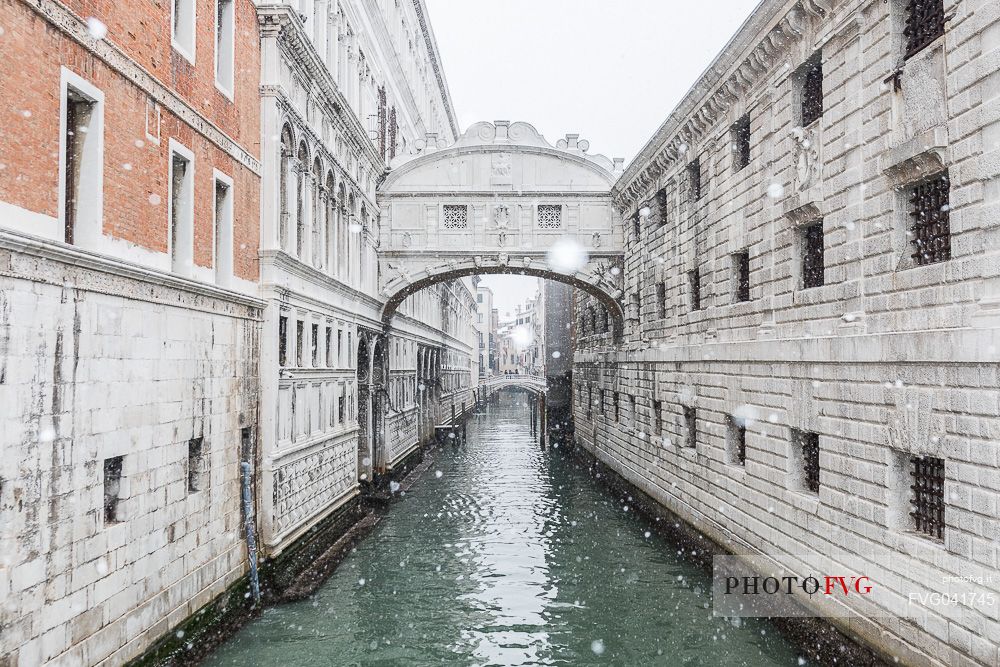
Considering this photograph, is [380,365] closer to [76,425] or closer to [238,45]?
[238,45]

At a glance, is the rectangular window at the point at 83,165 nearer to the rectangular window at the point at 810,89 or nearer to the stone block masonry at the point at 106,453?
the stone block masonry at the point at 106,453

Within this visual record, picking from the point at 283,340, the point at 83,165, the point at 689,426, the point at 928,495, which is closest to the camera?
the point at 83,165

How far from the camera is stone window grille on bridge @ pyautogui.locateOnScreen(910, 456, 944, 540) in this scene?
7.68m

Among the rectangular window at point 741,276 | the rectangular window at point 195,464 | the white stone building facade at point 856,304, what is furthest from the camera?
the rectangular window at point 741,276

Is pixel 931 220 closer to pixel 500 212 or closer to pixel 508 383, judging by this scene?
pixel 500 212

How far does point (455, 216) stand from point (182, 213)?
1227 cm

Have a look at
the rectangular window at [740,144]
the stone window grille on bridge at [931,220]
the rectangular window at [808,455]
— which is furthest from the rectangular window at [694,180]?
the stone window grille on bridge at [931,220]

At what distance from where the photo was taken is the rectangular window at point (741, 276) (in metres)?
13.2

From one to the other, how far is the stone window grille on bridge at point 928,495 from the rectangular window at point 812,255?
9.93 feet

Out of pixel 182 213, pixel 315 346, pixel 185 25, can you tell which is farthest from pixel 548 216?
pixel 182 213

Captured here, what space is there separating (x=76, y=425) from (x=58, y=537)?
0.96 m

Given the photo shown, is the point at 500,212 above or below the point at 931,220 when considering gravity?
above

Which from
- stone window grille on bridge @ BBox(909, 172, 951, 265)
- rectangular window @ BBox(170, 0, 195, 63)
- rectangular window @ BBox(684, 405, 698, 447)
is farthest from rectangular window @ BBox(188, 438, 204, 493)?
rectangular window @ BBox(684, 405, 698, 447)

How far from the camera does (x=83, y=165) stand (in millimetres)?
7504
